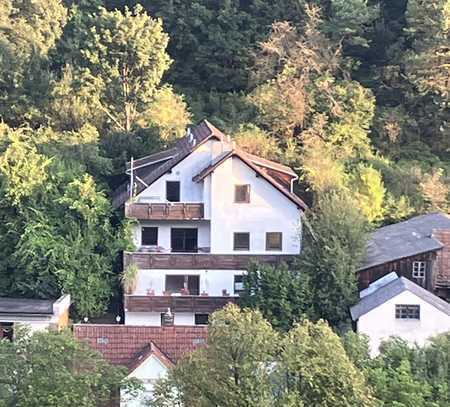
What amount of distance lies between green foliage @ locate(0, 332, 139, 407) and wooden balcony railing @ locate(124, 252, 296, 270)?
9.03 m

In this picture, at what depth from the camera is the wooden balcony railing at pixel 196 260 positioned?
2927cm

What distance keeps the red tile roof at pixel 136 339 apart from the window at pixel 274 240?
5.75m

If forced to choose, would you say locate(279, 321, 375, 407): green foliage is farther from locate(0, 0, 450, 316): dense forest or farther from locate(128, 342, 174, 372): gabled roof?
locate(0, 0, 450, 316): dense forest

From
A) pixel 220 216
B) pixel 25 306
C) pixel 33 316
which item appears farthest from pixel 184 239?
pixel 33 316

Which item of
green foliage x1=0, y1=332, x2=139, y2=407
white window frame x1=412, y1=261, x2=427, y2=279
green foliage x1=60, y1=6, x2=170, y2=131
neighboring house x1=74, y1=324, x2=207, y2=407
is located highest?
green foliage x1=60, y1=6, x2=170, y2=131

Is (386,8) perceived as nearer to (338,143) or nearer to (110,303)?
(338,143)

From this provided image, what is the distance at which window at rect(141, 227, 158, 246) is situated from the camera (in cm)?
3041

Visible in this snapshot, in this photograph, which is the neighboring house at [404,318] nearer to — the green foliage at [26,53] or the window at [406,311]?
the window at [406,311]

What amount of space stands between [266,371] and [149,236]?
1373cm

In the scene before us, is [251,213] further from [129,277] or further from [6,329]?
[6,329]

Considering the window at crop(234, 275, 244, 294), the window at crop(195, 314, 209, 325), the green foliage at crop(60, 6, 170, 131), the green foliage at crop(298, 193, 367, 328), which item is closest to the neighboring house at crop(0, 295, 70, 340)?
the window at crop(195, 314, 209, 325)

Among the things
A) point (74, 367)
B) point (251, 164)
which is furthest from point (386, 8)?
point (74, 367)

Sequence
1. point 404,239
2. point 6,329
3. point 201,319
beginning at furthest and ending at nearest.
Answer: point 404,239
point 201,319
point 6,329

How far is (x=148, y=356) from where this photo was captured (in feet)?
77.6
